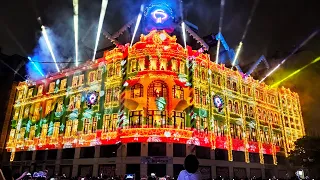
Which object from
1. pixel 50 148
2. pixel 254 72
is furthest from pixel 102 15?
pixel 254 72

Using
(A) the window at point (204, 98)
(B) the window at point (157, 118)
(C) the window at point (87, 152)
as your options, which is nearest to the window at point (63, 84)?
(C) the window at point (87, 152)

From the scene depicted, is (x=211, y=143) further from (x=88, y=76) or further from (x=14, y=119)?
(x=14, y=119)

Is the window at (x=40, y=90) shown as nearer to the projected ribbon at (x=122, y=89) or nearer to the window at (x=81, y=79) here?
the window at (x=81, y=79)

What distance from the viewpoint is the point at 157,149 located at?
101ft

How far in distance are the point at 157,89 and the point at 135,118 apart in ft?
15.2

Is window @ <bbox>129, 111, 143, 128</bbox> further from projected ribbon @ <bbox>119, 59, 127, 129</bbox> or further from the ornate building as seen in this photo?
projected ribbon @ <bbox>119, 59, 127, 129</bbox>

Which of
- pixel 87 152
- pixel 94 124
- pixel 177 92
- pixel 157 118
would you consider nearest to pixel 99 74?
pixel 94 124

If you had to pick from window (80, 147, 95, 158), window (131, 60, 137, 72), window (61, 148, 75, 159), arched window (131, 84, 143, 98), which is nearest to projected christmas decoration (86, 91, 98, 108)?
window (80, 147, 95, 158)

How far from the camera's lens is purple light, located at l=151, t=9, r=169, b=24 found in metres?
36.8

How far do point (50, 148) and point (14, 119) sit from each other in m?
12.6

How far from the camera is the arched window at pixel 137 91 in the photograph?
32.6m

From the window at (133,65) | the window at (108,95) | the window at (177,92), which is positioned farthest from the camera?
the window at (108,95)

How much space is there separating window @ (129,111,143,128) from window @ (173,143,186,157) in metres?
5.29

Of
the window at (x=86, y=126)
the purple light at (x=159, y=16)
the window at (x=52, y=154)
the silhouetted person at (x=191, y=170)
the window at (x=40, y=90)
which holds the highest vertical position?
the purple light at (x=159, y=16)
